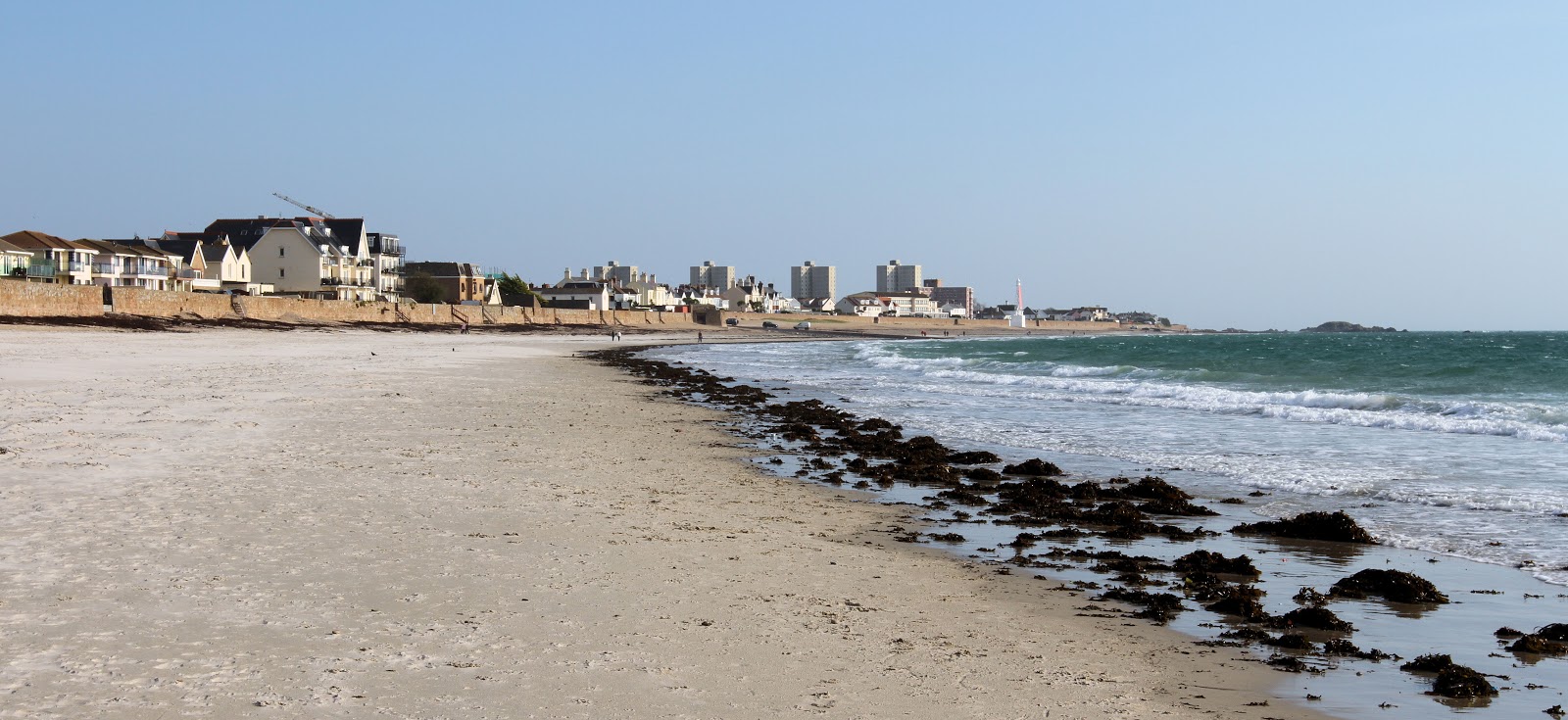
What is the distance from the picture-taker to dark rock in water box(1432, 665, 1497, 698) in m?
4.80

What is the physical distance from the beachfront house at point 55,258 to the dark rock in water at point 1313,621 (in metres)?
66.3

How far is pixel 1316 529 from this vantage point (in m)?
8.65

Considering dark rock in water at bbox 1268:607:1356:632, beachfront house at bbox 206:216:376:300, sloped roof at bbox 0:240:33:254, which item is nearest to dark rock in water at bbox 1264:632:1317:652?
dark rock in water at bbox 1268:607:1356:632

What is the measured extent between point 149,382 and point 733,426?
10600 mm

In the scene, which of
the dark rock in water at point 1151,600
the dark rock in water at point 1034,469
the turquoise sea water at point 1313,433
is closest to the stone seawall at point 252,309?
the turquoise sea water at point 1313,433

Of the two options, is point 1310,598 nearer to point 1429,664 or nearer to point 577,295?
point 1429,664

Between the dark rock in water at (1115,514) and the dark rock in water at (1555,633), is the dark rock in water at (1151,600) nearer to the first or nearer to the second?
the dark rock in water at (1555,633)

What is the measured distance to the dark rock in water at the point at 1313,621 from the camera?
5898mm

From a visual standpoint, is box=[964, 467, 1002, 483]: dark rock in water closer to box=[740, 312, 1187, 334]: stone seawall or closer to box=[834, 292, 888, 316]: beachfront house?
box=[740, 312, 1187, 334]: stone seawall

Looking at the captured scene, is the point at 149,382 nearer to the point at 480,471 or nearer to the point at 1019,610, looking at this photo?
the point at 480,471

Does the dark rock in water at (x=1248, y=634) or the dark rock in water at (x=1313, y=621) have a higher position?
the dark rock in water at (x=1313, y=621)

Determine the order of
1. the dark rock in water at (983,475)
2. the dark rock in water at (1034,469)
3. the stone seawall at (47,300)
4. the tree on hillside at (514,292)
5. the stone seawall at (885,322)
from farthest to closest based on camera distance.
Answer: the stone seawall at (885,322) < the tree on hillside at (514,292) < the stone seawall at (47,300) < the dark rock in water at (1034,469) < the dark rock in water at (983,475)

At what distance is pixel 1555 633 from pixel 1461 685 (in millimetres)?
1272

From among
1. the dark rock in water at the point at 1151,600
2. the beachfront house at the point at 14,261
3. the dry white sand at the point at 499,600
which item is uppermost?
the beachfront house at the point at 14,261
